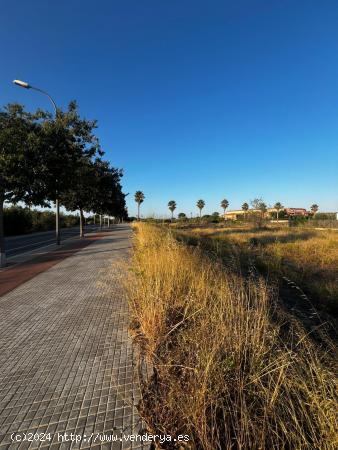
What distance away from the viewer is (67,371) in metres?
3.03

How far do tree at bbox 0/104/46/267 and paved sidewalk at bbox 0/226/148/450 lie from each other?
656cm

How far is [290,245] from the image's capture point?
1902 cm

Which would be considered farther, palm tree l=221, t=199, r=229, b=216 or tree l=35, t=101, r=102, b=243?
palm tree l=221, t=199, r=229, b=216

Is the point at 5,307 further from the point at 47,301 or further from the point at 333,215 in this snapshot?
the point at 333,215

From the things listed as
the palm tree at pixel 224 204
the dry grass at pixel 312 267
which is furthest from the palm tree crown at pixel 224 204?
the dry grass at pixel 312 267

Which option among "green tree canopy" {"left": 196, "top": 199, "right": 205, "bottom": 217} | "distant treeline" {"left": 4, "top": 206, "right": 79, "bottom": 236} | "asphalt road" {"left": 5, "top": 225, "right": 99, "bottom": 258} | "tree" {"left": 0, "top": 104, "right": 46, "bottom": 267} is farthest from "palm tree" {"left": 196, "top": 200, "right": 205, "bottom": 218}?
"tree" {"left": 0, "top": 104, "right": 46, "bottom": 267}

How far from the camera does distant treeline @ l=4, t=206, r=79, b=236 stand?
36.3 meters

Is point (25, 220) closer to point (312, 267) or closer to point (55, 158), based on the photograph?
point (55, 158)

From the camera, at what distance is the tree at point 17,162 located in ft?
34.8

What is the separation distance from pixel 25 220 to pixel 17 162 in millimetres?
32018

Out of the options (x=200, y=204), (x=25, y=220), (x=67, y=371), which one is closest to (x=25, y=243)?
(x=25, y=220)

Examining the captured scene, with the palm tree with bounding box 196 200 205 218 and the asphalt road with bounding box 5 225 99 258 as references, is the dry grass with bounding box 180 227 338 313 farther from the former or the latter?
the palm tree with bounding box 196 200 205 218

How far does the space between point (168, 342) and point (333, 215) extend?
3217 inches

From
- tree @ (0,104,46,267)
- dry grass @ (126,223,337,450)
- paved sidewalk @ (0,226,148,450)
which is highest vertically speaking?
tree @ (0,104,46,267)
